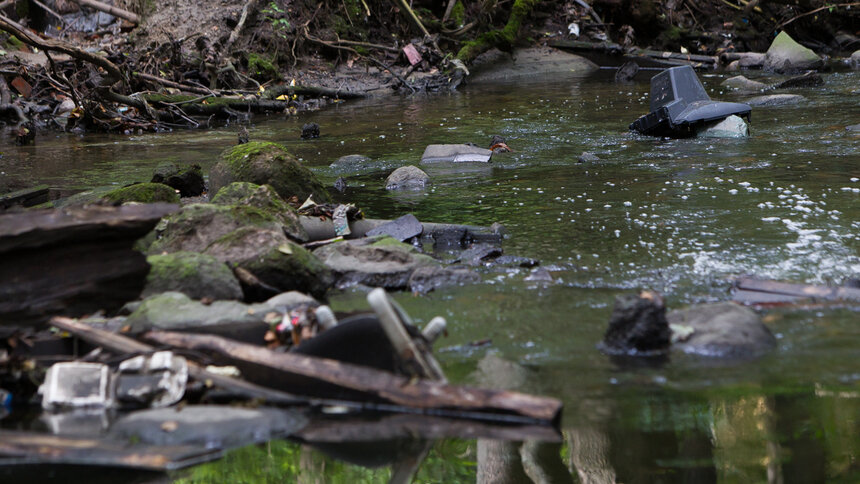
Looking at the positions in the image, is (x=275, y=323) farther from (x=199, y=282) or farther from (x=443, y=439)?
(x=443, y=439)

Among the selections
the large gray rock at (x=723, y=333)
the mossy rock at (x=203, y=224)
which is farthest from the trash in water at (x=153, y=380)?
the large gray rock at (x=723, y=333)

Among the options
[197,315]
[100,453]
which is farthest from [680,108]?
[100,453]

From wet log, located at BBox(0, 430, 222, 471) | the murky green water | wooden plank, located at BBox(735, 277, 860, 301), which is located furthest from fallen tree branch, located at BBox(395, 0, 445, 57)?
wet log, located at BBox(0, 430, 222, 471)

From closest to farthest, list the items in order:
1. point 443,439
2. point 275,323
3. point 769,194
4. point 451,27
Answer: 1. point 443,439
2. point 275,323
3. point 769,194
4. point 451,27

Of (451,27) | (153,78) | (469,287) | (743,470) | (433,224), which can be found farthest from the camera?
(451,27)

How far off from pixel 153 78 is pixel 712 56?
11712mm

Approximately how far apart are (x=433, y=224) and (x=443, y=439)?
2915 millimetres

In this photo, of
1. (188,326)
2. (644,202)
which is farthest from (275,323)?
(644,202)

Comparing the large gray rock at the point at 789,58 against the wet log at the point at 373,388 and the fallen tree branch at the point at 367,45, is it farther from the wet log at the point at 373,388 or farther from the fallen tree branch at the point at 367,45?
the wet log at the point at 373,388

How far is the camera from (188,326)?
3658mm

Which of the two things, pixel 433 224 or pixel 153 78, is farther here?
pixel 153 78

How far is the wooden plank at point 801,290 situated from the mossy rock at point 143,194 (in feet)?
12.4

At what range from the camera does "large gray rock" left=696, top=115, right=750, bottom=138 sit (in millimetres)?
8703

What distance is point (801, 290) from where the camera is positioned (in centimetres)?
400
